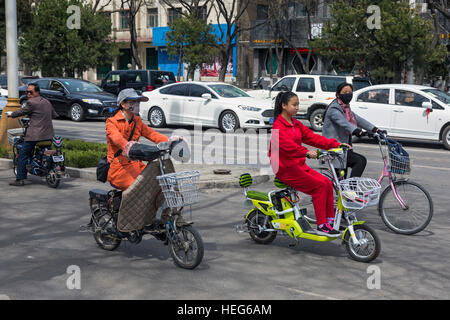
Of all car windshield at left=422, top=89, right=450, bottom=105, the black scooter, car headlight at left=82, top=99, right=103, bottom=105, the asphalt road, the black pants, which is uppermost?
car windshield at left=422, top=89, right=450, bottom=105

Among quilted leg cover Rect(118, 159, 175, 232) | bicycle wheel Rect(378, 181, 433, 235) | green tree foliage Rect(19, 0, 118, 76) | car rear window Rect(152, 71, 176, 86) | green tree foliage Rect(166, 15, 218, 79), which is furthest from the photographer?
green tree foliage Rect(166, 15, 218, 79)

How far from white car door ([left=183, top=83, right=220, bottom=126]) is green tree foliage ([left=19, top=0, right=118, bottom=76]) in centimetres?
1820

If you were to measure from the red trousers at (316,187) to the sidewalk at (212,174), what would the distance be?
149 inches

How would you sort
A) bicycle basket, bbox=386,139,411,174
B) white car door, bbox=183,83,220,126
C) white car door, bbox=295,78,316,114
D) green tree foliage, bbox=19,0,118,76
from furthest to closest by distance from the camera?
green tree foliage, bbox=19,0,118,76 → white car door, bbox=295,78,316,114 → white car door, bbox=183,83,220,126 → bicycle basket, bbox=386,139,411,174

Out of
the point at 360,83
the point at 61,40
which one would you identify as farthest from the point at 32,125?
the point at 61,40

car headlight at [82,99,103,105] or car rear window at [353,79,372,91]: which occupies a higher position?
car rear window at [353,79,372,91]

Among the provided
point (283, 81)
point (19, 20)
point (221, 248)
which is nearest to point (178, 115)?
point (283, 81)

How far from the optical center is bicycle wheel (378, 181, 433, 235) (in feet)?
23.3

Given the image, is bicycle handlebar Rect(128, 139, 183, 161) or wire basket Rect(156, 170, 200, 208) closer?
wire basket Rect(156, 170, 200, 208)

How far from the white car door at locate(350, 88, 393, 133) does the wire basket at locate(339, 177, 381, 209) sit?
1047 centimetres

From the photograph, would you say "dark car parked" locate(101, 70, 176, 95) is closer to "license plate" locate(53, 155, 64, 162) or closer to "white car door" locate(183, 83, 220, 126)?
"white car door" locate(183, 83, 220, 126)

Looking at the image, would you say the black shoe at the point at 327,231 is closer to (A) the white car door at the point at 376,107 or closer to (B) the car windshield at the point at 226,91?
(A) the white car door at the point at 376,107

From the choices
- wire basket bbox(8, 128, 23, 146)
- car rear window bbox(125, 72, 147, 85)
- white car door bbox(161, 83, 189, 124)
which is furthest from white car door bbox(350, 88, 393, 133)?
car rear window bbox(125, 72, 147, 85)
